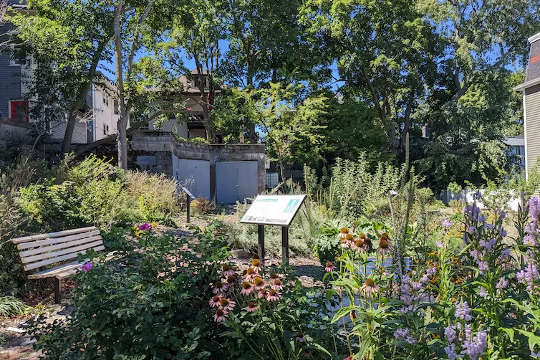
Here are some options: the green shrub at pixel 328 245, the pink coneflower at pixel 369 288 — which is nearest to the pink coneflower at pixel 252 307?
the pink coneflower at pixel 369 288

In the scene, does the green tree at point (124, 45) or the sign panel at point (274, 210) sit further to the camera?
the green tree at point (124, 45)

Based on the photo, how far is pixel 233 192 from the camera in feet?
68.5

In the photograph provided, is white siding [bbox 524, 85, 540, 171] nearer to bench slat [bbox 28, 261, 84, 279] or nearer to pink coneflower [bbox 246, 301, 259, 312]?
bench slat [bbox 28, 261, 84, 279]

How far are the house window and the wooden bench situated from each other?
14.0 meters

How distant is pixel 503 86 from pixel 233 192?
14787mm

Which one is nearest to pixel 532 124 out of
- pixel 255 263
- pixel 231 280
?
pixel 255 263

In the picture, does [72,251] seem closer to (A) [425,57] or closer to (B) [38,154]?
(B) [38,154]

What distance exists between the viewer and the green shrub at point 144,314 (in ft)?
7.67

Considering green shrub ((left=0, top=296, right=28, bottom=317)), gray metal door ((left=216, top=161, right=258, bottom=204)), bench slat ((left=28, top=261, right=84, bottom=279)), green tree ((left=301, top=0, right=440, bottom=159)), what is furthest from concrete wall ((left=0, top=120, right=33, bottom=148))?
green tree ((left=301, top=0, right=440, bottom=159))

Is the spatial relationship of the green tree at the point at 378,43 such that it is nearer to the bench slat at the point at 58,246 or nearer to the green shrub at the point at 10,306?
the bench slat at the point at 58,246

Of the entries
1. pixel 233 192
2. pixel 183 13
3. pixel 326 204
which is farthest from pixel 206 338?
pixel 233 192

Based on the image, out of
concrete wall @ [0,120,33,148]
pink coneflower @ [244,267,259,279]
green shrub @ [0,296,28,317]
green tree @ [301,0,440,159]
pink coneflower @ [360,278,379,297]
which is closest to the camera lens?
pink coneflower @ [360,278,379,297]

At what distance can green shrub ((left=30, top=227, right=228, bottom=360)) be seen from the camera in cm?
234

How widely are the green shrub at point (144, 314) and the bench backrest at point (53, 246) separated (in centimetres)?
221
